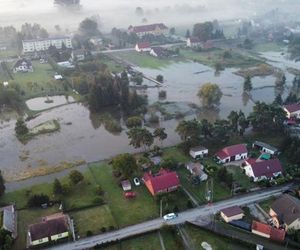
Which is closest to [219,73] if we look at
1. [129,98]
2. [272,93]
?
[272,93]

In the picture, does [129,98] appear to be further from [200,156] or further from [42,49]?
[42,49]

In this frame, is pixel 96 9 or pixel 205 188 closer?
pixel 205 188

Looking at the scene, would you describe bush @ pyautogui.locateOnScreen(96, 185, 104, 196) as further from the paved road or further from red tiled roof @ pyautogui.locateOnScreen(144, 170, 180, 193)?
the paved road

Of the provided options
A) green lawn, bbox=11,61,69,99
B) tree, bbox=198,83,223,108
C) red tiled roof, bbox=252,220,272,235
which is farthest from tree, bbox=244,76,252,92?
red tiled roof, bbox=252,220,272,235

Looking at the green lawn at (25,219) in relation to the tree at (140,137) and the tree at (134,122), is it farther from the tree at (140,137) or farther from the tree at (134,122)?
the tree at (134,122)

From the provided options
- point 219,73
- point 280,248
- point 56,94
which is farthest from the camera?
point 219,73

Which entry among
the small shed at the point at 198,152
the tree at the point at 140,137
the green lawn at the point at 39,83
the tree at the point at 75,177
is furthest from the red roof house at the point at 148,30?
the tree at the point at 75,177
